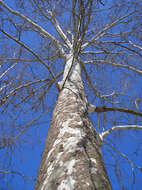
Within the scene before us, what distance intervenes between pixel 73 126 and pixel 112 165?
1948 millimetres

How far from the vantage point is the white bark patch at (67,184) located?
70 cm

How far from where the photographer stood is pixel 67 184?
720 millimetres

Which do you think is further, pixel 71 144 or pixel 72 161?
pixel 71 144

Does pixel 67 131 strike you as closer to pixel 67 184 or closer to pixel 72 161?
pixel 72 161

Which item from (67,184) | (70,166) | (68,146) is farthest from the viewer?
(68,146)

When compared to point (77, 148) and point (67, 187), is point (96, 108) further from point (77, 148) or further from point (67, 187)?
point (67, 187)

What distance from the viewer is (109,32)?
15.5ft

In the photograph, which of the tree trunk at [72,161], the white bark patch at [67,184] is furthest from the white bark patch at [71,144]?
the white bark patch at [67,184]

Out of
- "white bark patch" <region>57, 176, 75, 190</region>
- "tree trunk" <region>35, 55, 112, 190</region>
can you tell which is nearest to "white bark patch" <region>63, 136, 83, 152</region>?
"tree trunk" <region>35, 55, 112, 190</region>

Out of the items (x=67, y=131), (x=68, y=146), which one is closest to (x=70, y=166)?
(x=68, y=146)

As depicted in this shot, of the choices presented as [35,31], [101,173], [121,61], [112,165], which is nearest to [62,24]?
[35,31]

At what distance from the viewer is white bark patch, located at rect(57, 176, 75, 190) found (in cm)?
70

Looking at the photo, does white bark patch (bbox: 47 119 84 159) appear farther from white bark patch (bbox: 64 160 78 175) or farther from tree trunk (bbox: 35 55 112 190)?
white bark patch (bbox: 64 160 78 175)

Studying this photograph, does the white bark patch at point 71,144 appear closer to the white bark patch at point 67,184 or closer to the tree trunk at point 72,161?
the tree trunk at point 72,161
